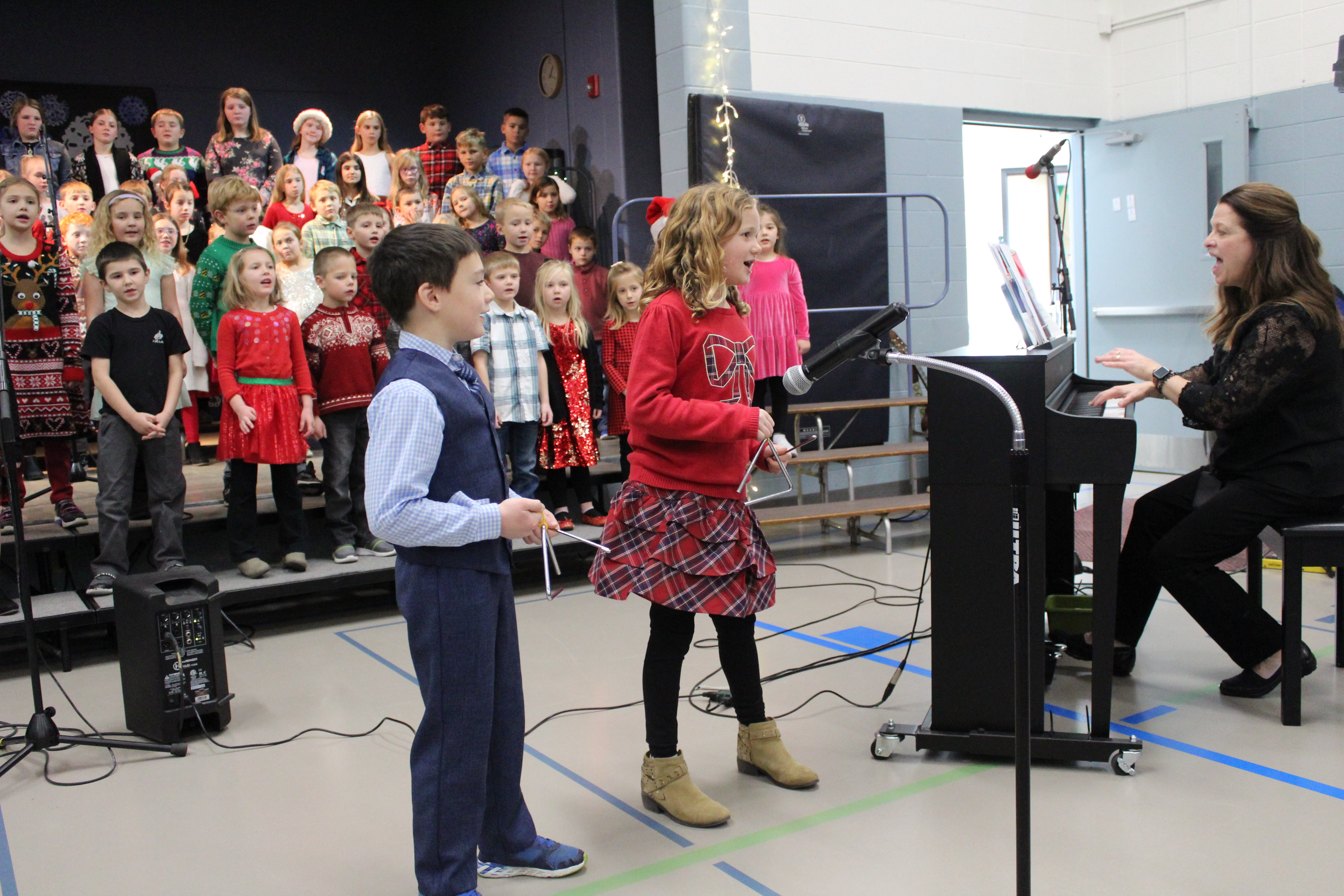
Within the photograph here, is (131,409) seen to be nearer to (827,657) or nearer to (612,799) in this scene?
(612,799)

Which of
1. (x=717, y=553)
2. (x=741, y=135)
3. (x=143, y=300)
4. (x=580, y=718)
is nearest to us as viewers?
(x=717, y=553)

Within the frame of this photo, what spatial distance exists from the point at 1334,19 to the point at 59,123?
839 cm

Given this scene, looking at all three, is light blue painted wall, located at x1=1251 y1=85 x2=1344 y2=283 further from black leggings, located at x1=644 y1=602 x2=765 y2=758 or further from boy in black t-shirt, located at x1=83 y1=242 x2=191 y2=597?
boy in black t-shirt, located at x1=83 y1=242 x2=191 y2=597

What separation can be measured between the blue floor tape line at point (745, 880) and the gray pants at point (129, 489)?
8.82 ft

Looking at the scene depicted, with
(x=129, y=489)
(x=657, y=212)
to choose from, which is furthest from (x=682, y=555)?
(x=129, y=489)

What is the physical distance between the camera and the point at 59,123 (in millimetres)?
7801

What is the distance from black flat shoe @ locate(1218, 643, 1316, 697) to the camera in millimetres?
3004

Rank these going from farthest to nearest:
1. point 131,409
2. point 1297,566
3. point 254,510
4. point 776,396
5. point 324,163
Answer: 1. point 324,163
2. point 776,396
3. point 254,510
4. point 131,409
5. point 1297,566

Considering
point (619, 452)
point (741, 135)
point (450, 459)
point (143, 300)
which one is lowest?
point (619, 452)

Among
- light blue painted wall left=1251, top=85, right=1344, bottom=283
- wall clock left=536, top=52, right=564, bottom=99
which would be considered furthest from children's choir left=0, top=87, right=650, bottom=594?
light blue painted wall left=1251, top=85, right=1344, bottom=283

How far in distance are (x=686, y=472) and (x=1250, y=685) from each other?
5.97ft

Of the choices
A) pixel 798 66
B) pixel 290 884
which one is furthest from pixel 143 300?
pixel 798 66

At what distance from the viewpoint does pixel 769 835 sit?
7.43 ft

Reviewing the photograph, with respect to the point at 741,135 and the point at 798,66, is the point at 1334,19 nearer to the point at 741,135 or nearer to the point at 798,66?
the point at 798,66
